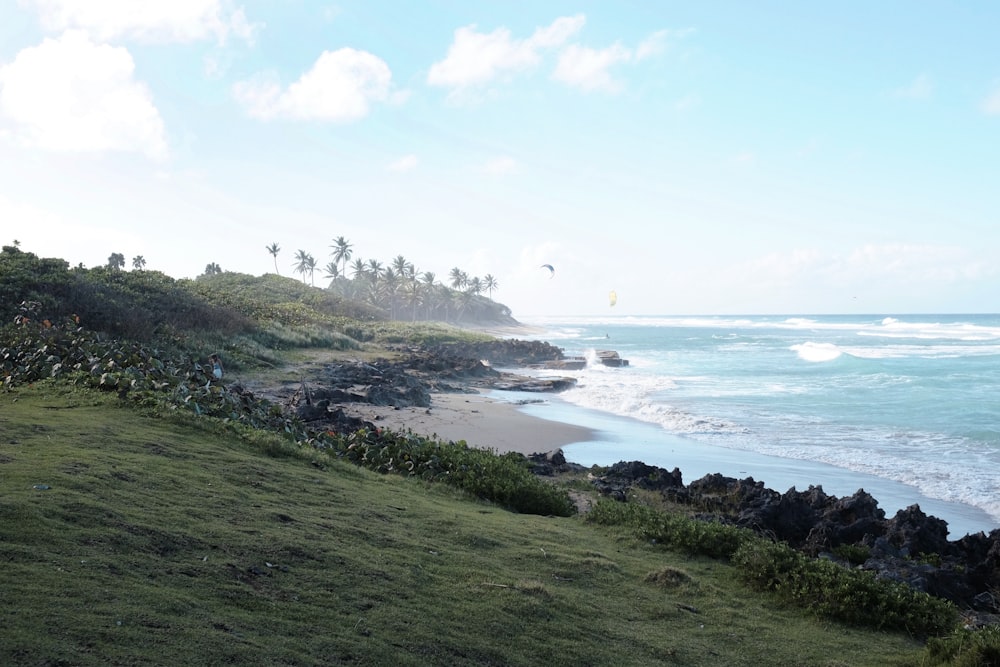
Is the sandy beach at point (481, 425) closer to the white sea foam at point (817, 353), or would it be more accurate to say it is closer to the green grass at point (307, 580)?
the green grass at point (307, 580)

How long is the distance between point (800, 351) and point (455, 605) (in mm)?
63090

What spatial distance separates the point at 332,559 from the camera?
6.12m

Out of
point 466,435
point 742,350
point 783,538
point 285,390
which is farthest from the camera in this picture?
point 742,350

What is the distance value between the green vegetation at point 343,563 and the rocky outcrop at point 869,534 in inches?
65.1

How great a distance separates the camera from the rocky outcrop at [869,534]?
348 inches

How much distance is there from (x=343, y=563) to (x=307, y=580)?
0.55 metres

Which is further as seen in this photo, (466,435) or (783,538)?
(466,435)

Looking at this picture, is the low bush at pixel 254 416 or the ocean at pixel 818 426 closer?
the low bush at pixel 254 416

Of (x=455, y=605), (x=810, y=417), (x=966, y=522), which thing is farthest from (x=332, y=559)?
(x=810, y=417)

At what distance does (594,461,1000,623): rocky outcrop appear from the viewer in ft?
29.0

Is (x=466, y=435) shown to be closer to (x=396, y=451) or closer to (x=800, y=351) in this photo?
(x=396, y=451)

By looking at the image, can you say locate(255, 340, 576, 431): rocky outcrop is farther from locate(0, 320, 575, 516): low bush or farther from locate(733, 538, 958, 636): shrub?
locate(733, 538, 958, 636): shrub

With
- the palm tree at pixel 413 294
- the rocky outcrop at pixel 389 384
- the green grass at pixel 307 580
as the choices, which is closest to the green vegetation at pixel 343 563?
the green grass at pixel 307 580

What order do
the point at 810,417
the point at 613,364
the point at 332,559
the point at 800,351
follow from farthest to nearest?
the point at 800,351, the point at 613,364, the point at 810,417, the point at 332,559
